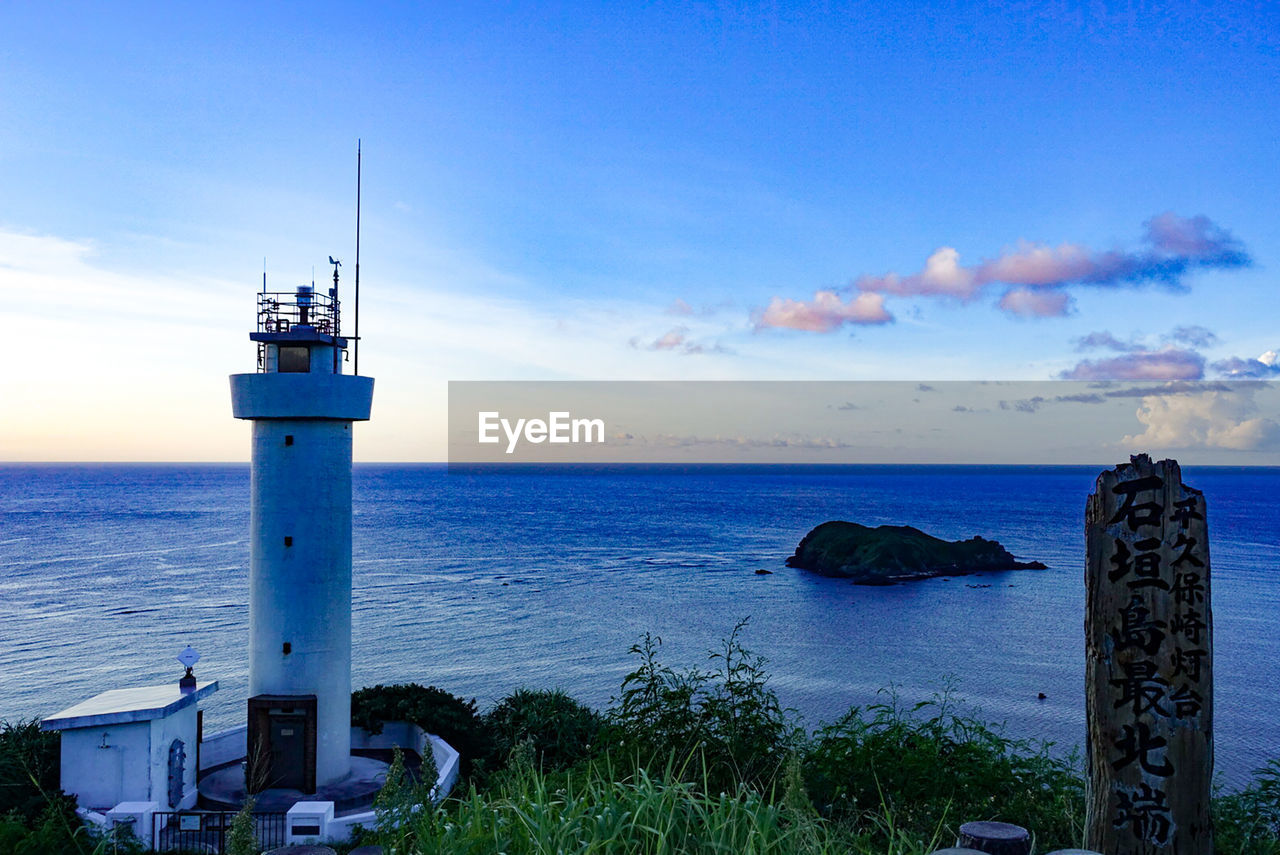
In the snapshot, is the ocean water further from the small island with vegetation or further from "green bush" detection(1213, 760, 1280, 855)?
Answer: "green bush" detection(1213, 760, 1280, 855)

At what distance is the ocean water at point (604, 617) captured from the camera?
42125 millimetres

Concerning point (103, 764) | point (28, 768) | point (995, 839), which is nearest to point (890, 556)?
point (103, 764)

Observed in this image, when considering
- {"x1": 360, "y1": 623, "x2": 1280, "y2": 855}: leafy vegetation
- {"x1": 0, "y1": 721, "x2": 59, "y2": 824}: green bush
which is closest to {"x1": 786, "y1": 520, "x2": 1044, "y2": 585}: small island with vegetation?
{"x1": 0, "y1": 721, "x2": 59, "y2": 824}: green bush

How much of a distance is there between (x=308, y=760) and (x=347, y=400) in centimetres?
688

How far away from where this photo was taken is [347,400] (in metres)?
17.0

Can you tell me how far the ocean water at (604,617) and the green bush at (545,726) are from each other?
20.2m

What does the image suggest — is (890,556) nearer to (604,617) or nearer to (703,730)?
(604,617)

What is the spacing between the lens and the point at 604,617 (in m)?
59.6

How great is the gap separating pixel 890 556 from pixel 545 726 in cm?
6511

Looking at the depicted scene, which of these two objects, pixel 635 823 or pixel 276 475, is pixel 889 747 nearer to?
pixel 635 823

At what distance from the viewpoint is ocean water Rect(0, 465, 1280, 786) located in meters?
42.1

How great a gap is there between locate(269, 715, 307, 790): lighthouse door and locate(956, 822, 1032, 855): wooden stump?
48.5ft

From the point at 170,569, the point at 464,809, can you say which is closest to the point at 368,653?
the point at 170,569

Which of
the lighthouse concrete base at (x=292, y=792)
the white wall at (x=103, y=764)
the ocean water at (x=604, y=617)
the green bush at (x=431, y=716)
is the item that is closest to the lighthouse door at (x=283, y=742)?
the lighthouse concrete base at (x=292, y=792)
